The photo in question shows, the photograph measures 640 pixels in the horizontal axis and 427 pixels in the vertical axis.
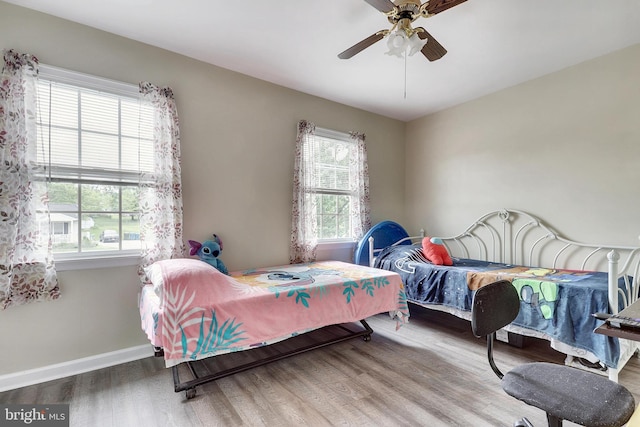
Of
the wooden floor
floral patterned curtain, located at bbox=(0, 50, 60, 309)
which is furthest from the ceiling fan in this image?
floral patterned curtain, located at bbox=(0, 50, 60, 309)

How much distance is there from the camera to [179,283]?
1.84 metres

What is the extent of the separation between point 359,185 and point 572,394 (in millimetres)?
3001

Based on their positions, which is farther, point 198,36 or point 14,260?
point 198,36

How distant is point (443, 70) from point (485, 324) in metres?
2.58

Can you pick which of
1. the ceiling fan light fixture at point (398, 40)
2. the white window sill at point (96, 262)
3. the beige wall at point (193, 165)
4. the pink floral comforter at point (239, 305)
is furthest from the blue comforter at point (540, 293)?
the white window sill at point (96, 262)

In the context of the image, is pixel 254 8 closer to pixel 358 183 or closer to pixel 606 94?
pixel 358 183

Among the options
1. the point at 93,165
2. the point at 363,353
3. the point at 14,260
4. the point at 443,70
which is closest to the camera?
the point at 14,260

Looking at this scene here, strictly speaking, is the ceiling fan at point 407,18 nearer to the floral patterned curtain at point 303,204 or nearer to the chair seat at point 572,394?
the floral patterned curtain at point 303,204

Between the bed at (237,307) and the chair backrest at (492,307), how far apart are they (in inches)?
48.7

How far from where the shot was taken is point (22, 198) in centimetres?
202

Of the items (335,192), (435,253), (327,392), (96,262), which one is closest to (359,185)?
(335,192)

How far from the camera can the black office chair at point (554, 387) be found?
1030mm

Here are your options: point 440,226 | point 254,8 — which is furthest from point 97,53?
point 440,226

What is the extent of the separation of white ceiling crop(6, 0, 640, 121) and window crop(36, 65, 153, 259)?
51 centimetres
